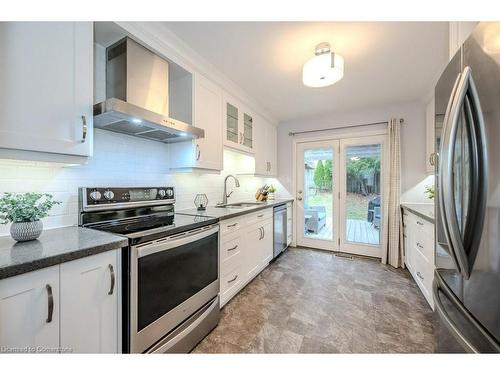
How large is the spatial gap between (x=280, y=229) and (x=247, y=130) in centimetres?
159

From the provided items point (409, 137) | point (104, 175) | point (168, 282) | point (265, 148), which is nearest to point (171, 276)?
point (168, 282)

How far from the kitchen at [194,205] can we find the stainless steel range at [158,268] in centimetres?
1

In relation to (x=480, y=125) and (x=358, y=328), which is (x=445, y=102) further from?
(x=358, y=328)

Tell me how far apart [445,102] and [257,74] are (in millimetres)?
1809

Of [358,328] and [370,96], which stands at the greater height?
[370,96]

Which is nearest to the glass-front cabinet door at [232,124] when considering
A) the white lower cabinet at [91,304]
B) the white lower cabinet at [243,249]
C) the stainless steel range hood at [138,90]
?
the stainless steel range hood at [138,90]

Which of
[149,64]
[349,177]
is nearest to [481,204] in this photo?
[149,64]

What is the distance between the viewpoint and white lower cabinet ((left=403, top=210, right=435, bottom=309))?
6.25 ft

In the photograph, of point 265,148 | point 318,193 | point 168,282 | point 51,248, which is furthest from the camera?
point 318,193

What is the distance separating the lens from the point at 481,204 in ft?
2.11

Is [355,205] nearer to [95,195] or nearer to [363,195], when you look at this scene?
[363,195]

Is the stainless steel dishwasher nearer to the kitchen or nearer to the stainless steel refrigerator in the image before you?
the kitchen

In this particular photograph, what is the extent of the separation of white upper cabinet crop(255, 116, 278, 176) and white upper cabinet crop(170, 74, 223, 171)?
1007 millimetres

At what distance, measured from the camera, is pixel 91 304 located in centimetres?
98
